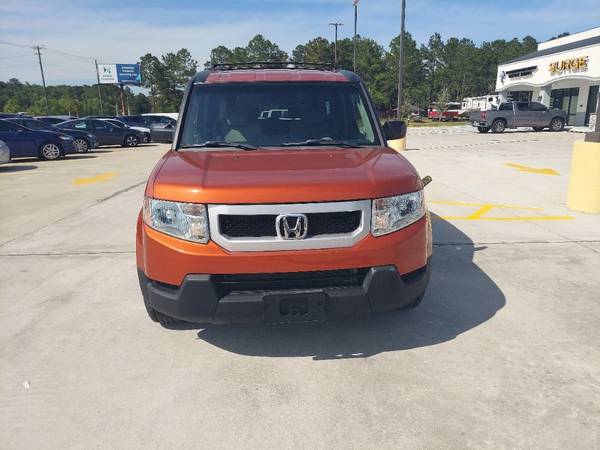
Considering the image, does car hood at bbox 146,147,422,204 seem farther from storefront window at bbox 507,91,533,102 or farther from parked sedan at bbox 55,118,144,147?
storefront window at bbox 507,91,533,102

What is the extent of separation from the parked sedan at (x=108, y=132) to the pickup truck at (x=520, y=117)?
19855 mm

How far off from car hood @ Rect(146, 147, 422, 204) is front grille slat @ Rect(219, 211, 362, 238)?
106 millimetres

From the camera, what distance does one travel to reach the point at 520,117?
26922 millimetres

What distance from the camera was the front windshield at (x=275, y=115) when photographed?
3775 mm

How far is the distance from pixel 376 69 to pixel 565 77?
175ft

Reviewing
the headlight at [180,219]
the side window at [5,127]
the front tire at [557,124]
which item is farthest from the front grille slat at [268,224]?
the front tire at [557,124]

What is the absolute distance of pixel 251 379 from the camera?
9.77 feet

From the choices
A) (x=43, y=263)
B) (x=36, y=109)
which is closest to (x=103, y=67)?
(x=36, y=109)

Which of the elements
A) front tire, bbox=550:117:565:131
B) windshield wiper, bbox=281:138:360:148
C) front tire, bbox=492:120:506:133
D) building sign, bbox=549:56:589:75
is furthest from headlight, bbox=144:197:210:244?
building sign, bbox=549:56:589:75

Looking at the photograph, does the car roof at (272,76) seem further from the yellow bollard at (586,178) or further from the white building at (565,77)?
the white building at (565,77)

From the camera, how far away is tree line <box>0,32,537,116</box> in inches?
3334

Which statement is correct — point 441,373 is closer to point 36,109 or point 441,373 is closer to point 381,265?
point 381,265

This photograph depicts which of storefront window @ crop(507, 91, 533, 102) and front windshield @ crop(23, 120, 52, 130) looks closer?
front windshield @ crop(23, 120, 52, 130)

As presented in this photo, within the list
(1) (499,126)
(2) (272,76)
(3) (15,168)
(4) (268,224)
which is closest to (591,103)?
(1) (499,126)
